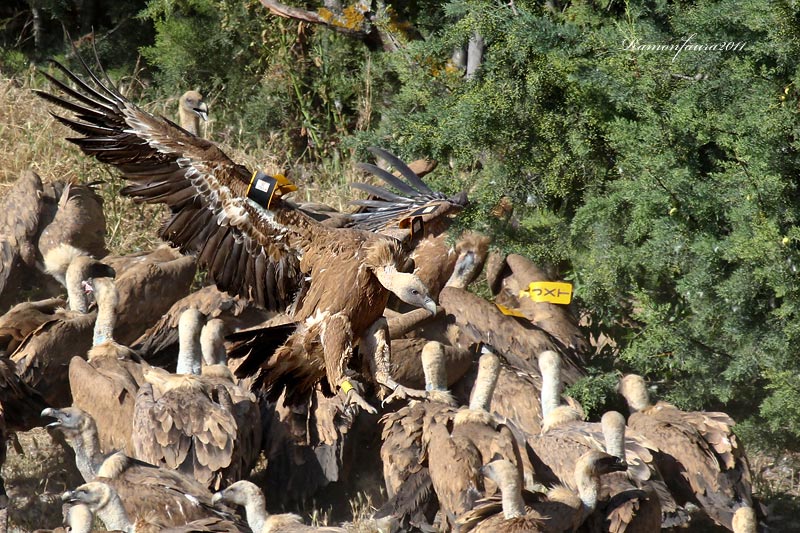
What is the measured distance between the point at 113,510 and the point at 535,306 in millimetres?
3765

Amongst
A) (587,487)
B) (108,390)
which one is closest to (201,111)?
(108,390)

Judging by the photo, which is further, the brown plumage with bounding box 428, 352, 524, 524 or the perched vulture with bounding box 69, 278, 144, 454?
the perched vulture with bounding box 69, 278, 144, 454

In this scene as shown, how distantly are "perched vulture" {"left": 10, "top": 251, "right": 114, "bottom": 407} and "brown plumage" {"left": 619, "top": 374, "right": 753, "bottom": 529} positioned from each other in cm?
334

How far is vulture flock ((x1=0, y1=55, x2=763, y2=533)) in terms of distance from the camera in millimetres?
5078

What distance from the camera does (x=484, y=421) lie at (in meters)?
5.52

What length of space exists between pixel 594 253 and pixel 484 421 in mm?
1734

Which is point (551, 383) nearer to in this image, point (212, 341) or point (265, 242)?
point (265, 242)

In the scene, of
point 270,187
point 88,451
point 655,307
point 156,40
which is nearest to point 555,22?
point 655,307

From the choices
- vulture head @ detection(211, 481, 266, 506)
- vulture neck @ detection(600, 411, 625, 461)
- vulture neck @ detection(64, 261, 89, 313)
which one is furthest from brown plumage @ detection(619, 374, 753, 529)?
vulture neck @ detection(64, 261, 89, 313)

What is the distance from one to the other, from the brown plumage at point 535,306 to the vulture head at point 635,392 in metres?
0.87

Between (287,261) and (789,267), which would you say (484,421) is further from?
(789,267)

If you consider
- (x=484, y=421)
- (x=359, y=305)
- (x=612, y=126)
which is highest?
(x=612, y=126)

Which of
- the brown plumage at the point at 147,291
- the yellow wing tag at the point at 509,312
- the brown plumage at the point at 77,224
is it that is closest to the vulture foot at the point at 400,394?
the yellow wing tag at the point at 509,312

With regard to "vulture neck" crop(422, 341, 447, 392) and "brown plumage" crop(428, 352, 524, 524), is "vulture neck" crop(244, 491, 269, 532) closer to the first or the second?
"brown plumage" crop(428, 352, 524, 524)
